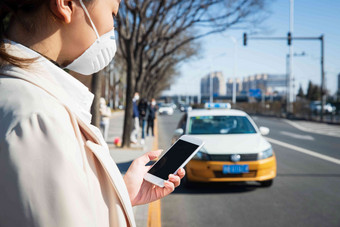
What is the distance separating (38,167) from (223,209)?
4877 millimetres

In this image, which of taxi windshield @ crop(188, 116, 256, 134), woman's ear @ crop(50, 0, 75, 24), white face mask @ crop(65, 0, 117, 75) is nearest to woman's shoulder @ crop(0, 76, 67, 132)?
woman's ear @ crop(50, 0, 75, 24)

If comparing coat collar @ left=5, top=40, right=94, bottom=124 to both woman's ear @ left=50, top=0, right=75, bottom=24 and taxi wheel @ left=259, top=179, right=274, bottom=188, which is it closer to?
woman's ear @ left=50, top=0, right=75, bottom=24

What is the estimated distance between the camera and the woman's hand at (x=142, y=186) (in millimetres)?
1729

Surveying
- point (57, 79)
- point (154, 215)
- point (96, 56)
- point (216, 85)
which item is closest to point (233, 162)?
point (154, 215)

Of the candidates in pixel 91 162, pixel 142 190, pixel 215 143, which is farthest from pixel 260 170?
pixel 91 162

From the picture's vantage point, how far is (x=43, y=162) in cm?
85

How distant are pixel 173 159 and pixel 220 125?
5.85m

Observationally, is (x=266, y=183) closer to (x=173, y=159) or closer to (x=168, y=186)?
(x=173, y=159)

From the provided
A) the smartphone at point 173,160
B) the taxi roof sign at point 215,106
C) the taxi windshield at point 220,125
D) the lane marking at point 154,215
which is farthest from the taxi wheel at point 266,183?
the smartphone at point 173,160

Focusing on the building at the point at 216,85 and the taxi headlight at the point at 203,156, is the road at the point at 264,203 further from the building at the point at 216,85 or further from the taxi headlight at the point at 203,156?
the building at the point at 216,85

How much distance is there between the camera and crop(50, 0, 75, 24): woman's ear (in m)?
1.08

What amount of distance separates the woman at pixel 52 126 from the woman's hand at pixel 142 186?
2.11 feet

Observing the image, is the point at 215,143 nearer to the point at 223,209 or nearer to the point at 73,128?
the point at 223,209

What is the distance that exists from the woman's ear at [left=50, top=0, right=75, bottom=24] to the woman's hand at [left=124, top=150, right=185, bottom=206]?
2.93 ft
